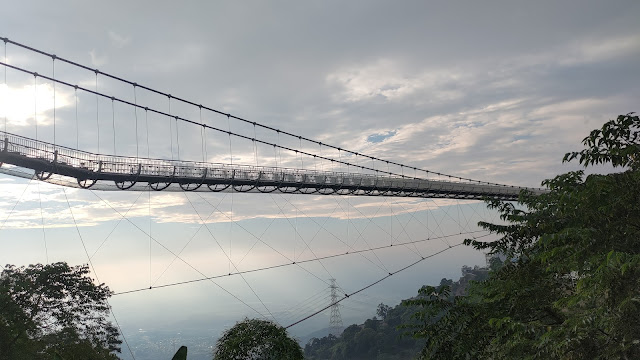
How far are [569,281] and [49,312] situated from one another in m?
29.9

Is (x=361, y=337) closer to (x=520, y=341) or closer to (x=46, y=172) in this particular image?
(x=46, y=172)

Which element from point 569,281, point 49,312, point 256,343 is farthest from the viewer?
point 49,312

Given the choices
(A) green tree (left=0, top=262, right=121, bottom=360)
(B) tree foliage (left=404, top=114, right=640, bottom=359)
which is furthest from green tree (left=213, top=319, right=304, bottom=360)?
(A) green tree (left=0, top=262, right=121, bottom=360)

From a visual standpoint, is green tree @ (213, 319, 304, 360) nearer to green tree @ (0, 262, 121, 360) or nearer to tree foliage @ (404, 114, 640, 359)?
tree foliage @ (404, 114, 640, 359)

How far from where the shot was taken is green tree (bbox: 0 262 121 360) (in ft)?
75.5

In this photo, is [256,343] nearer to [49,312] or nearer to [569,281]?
[569,281]

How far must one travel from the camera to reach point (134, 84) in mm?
37312

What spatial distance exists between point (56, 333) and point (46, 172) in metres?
10.7

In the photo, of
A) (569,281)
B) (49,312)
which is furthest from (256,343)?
(49,312)

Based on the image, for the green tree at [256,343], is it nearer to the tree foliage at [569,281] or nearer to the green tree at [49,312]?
the tree foliage at [569,281]

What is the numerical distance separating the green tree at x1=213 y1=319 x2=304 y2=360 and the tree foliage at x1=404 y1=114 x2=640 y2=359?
638cm

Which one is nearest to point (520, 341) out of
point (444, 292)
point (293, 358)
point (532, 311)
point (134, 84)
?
point (532, 311)

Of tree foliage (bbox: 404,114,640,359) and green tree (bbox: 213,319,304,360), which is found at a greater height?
tree foliage (bbox: 404,114,640,359)

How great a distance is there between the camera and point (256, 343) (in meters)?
16.9
